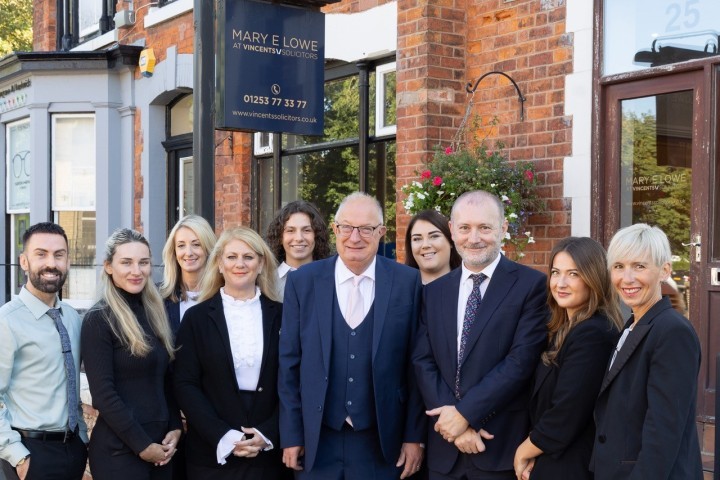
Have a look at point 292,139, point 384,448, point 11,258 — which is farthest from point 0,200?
point 384,448

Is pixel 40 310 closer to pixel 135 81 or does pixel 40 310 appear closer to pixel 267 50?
pixel 267 50

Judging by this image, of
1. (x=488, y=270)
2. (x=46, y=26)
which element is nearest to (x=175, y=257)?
(x=488, y=270)

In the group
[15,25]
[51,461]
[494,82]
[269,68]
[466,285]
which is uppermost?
[15,25]

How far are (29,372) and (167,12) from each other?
302 inches

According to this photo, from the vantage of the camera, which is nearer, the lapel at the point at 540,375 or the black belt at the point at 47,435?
the lapel at the point at 540,375

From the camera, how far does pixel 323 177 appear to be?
362 inches

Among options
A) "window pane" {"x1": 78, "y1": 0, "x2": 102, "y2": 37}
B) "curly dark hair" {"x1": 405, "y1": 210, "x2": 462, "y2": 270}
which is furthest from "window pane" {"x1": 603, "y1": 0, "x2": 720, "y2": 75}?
"window pane" {"x1": 78, "y1": 0, "x2": 102, "y2": 37}

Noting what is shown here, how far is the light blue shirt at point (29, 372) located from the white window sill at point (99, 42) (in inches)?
352

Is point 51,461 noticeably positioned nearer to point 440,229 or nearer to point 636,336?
point 440,229

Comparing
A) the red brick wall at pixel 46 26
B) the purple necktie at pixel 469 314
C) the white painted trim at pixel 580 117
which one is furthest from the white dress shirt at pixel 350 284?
the red brick wall at pixel 46 26

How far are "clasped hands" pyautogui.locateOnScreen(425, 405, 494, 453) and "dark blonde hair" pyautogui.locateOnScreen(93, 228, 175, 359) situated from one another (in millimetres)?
1365

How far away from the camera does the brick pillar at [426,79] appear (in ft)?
23.7

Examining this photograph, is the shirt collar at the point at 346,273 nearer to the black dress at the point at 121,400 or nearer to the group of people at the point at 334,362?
the group of people at the point at 334,362

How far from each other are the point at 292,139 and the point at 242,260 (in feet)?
18.1
